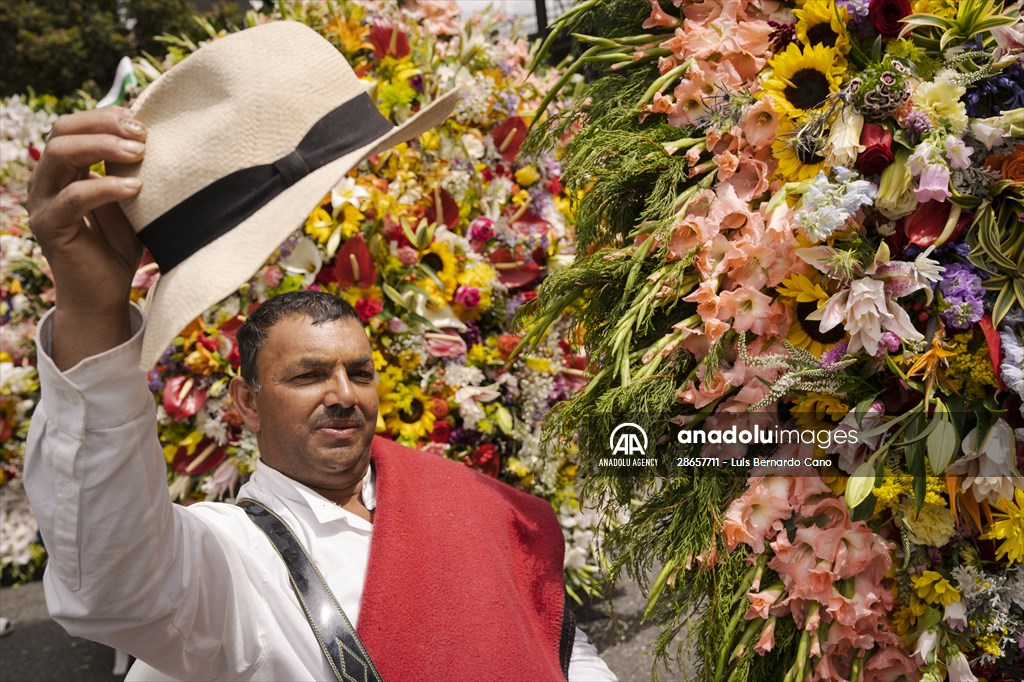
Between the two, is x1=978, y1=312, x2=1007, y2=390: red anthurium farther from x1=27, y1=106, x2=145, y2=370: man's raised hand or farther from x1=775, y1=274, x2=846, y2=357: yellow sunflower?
x1=27, y1=106, x2=145, y2=370: man's raised hand

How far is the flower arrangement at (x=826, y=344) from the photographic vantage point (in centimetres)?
152

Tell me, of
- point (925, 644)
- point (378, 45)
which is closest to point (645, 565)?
point (925, 644)

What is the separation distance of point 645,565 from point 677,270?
66 centimetres

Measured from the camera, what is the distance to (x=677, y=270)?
5.60ft

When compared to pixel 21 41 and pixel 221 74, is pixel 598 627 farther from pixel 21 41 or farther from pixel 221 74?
pixel 21 41

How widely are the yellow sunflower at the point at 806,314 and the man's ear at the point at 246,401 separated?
4.13 ft

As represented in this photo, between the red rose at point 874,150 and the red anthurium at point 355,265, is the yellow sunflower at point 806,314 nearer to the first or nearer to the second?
the red rose at point 874,150

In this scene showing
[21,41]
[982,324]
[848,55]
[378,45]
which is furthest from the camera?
[21,41]

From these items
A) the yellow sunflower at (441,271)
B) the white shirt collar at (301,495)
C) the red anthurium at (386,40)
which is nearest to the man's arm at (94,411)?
the white shirt collar at (301,495)

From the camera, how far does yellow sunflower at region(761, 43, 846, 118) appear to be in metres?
1.67

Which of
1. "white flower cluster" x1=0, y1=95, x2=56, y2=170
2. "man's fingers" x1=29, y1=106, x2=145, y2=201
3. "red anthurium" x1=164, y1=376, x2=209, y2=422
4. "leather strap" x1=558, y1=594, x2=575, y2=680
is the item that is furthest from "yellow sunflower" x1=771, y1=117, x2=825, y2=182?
"white flower cluster" x1=0, y1=95, x2=56, y2=170

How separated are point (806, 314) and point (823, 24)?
2.08 ft

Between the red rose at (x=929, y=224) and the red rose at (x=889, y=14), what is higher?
the red rose at (x=889, y=14)

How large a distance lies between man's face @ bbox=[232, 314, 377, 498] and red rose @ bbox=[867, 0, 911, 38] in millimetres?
1338
